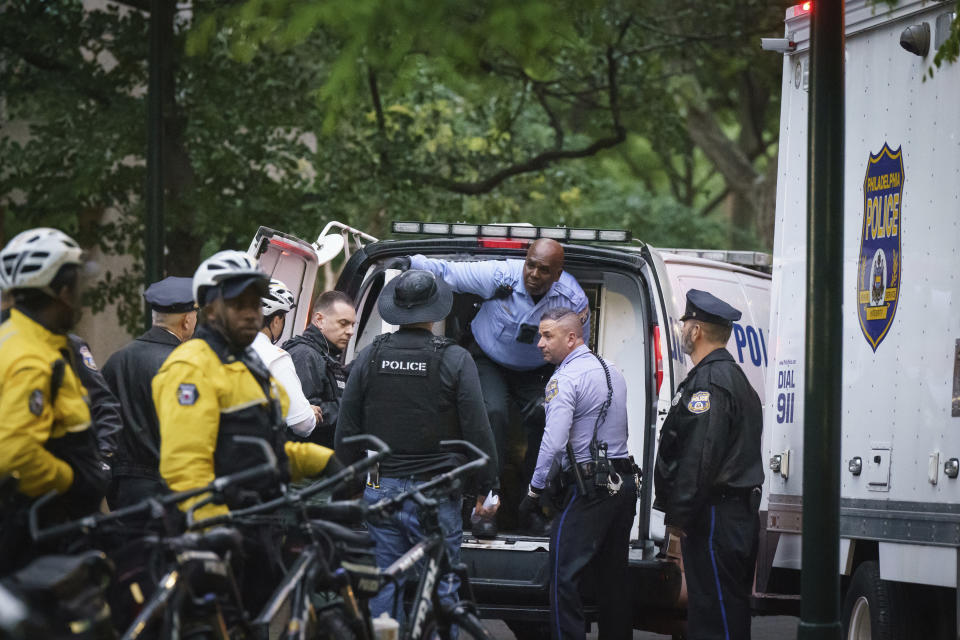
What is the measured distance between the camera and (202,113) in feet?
49.3

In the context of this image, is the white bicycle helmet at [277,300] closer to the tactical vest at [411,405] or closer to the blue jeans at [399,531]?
the tactical vest at [411,405]

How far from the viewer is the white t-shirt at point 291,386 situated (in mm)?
8281

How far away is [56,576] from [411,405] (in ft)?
11.9

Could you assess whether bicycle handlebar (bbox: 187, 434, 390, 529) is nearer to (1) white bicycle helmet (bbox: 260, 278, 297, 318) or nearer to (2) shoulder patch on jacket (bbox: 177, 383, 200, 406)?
(2) shoulder patch on jacket (bbox: 177, 383, 200, 406)

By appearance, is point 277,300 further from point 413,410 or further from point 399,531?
point 399,531

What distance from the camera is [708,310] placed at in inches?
327

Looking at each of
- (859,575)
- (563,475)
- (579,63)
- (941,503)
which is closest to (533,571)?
(563,475)

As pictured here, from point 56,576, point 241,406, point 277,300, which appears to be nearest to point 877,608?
point 241,406

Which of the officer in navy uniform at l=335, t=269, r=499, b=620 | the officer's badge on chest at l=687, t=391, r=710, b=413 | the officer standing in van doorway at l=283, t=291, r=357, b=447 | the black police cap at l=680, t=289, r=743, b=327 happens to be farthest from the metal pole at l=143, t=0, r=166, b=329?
the officer's badge on chest at l=687, t=391, r=710, b=413

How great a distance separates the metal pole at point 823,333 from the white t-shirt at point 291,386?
2.62 metres

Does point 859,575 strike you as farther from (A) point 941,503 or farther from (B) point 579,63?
(B) point 579,63

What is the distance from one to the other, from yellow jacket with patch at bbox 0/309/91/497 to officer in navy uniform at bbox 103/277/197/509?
6.75ft

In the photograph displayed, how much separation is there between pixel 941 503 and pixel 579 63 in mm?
11980

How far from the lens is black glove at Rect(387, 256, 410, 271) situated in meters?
9.19
